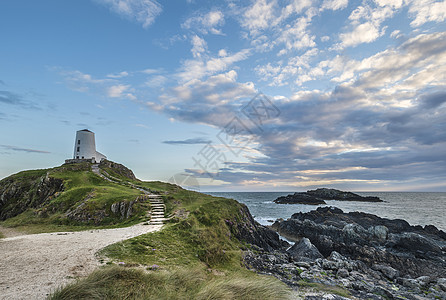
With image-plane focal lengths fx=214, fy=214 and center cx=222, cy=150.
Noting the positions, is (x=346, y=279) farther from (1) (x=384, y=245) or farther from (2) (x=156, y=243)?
(1) (x=384, y=245)

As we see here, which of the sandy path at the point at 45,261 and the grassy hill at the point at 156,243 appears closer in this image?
the grassy hill at the point at 156,243

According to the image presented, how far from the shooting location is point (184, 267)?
10.4 metres

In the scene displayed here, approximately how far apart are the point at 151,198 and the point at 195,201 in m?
5.12

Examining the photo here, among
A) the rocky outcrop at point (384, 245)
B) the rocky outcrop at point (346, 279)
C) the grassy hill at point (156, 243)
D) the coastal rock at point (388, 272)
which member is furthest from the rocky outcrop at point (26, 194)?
the coastal rock at point (388, 272)

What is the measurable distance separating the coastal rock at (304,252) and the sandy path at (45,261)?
13669mm

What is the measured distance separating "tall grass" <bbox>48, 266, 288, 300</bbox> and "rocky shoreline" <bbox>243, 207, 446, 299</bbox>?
3.34 m

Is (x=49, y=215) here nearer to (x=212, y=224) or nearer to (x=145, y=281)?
(x=212, y=224)

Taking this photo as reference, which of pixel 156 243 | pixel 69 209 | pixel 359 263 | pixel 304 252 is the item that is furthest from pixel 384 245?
pixel 69 209

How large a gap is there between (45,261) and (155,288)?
256 inches

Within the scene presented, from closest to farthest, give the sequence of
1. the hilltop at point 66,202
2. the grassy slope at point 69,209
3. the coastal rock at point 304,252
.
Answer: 1. the coastal rock at point 304,252
2. the grassy slope at point 69,209
3. the hilltop at point 66,202

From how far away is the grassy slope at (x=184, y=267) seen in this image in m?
6.55

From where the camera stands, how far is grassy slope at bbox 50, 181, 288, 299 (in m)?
6.55

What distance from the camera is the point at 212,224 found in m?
18.0

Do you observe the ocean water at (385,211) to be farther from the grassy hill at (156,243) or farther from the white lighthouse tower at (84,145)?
the white lighthouse tower at (84,145)
